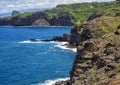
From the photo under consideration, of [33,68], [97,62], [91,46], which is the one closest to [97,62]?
[97,62]

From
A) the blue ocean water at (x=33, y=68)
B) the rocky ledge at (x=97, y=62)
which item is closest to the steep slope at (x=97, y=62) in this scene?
the rocky ledge at (x=97, y=62)

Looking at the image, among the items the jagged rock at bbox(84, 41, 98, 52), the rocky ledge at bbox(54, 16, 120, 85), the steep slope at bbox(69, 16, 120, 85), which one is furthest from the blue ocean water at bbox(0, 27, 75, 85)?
the steep slope at bbox(69, 16, 120, 85)

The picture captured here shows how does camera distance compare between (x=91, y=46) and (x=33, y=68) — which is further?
(x=33, y=68)

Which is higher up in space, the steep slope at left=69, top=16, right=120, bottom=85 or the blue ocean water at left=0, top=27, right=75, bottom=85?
the steep slope at left=69, top=16, right=120, bottom=85

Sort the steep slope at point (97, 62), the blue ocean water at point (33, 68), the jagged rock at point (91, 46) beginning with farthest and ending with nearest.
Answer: the blue ocean water at point (33, 68) < the jagged rock at point (91, 46) < the steep slope at point (97, 62)

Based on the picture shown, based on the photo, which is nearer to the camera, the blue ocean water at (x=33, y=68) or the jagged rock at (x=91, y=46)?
the jagged rock at (x=91, y=46)

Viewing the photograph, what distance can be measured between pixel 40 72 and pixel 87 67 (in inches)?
1993

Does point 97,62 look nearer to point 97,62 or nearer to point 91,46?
point 97,62

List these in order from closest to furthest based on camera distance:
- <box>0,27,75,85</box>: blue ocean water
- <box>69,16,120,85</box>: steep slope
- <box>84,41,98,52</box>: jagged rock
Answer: <box>69,16,120,85</box>: steep slope < <box>84,41,98,52</box>: jagged rock < <box>0,27,75,85</box>: blue ocean water

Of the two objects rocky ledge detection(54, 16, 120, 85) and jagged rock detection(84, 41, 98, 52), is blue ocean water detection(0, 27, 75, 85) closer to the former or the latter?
rocky ledge detection(54, 16, 120, 85)

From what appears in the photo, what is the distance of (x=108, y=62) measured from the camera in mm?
85000

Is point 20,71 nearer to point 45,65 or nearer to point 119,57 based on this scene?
point 45,65

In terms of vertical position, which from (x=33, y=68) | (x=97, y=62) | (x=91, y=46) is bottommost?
(x=33, y=68)

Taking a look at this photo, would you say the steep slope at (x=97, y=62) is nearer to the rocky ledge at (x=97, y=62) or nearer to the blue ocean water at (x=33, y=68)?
the rocky ledge at (x=97, y=62)
